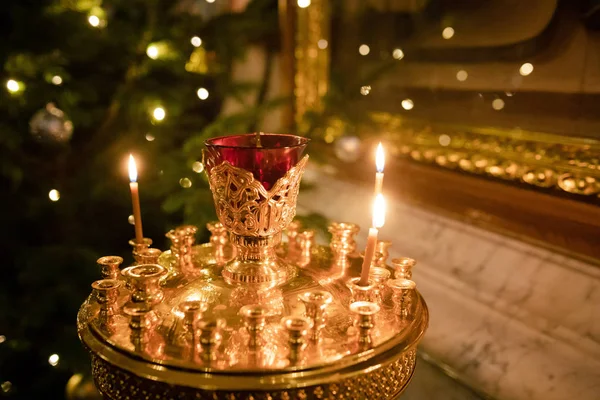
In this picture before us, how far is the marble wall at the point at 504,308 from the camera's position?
1045 mm

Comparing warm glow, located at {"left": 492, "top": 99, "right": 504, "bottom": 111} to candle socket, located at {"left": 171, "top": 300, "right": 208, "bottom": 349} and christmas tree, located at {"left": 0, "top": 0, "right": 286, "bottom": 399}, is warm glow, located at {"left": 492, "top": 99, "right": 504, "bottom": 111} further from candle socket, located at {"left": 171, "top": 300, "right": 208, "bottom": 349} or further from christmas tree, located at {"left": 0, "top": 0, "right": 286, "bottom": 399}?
candle socket, located at {"left": 171, "top": 300, "right": 208, "bottom": 349}

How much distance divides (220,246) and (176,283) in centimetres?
17

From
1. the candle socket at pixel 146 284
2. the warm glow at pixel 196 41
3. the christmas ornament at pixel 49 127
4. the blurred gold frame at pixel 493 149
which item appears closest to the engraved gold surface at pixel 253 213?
the candle socket at pixel 146 284

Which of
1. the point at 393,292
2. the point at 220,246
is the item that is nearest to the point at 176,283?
the point at 220,246

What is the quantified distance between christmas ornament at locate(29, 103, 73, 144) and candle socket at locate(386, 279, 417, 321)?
1106 mm

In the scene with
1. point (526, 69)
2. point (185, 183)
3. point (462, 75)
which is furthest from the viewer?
point (185, 183)

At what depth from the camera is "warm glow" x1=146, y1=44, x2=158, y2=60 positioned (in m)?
1.52

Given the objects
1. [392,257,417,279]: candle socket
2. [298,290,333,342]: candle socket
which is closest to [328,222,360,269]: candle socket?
[392,257,417,279]: candle socket

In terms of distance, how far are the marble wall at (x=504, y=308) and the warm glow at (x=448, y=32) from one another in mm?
506

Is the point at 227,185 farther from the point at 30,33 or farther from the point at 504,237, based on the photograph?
the point at 30,33

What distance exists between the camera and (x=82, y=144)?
5.87 ft

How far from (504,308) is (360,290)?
2.26 feet

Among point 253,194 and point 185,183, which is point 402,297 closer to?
point 253,194

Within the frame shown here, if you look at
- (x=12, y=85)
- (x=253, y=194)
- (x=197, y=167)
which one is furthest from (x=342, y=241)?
(x=12, y=85)
